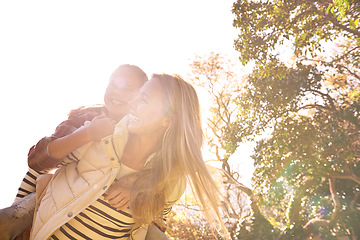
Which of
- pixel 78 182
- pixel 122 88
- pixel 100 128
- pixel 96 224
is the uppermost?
pixel 122 88

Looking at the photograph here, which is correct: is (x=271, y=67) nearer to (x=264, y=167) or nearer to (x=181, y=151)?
(x=264, y=167)

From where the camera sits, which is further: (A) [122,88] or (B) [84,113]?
(A) [122,88]

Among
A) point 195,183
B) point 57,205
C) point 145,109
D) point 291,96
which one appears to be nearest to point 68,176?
point 57,205

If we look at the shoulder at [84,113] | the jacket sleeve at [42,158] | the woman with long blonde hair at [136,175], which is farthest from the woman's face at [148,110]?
the jacket sleeve at [42,158]

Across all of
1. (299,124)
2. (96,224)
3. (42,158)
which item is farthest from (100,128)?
(299,124)

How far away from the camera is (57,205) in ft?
6.76

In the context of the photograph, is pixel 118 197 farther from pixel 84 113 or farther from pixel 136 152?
pixel 84 113

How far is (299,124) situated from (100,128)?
8332 mm

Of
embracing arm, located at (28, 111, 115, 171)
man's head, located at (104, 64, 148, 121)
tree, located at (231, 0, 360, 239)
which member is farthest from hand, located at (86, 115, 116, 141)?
tree, located at (231, 0, 360, 239)

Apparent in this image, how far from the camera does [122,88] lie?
3168 mm

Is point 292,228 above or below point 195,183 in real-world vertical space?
above

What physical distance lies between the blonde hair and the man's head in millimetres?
611

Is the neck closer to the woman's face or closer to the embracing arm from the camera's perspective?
the woman's face

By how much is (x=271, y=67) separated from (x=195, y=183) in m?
7.05
